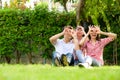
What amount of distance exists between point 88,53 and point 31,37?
5.27m

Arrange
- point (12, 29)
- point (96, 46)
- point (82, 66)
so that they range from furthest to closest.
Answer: point (12, 29) → point (96, 46) → point (82, 66)

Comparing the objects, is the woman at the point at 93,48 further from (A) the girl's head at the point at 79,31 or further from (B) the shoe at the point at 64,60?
(B) the shoe at the point at 64,60

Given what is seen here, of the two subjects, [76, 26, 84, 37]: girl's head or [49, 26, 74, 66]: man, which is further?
[76, 26, 84, 37]: girl's head

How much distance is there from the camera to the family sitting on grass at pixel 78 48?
34.9 feet

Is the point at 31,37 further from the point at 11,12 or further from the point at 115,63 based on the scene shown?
the point at 115,63

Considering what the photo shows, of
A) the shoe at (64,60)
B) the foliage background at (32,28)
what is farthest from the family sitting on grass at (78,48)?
the foliage background at (32,28)

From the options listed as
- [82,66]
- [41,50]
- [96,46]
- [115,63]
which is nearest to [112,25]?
[115,63]

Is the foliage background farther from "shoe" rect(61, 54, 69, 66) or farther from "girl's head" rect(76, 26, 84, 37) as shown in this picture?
"shoe" rect(61, 54, 69, 66)

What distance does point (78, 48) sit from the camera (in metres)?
10.8

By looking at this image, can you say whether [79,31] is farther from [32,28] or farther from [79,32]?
[32,28]

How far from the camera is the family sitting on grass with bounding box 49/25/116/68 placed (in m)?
10.6

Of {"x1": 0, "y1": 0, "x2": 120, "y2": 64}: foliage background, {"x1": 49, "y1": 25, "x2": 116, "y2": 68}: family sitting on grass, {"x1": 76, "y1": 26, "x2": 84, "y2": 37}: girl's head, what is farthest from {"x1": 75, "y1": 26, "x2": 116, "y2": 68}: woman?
{"x1": 0, "y1": 0, "x2": 120, "y2": 64}: foliage background

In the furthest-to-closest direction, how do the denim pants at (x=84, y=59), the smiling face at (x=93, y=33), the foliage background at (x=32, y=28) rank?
1. the foliage background at (x=32, y=28)
2. the smiling face at (x=93, y=33)
3. the denim pants at (x=84, y=59)

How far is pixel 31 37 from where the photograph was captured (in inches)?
635
